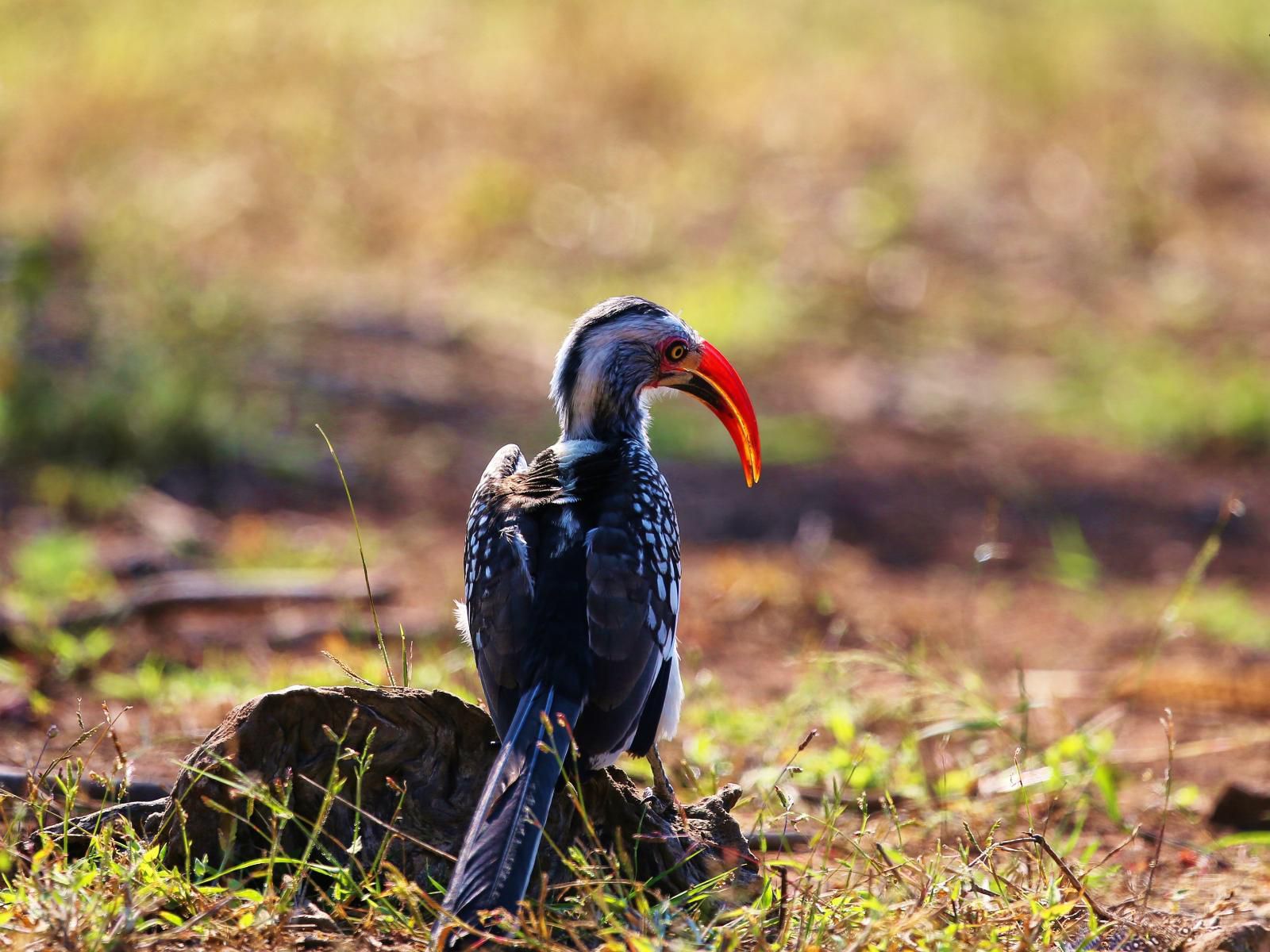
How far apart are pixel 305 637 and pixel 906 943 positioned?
3.29m

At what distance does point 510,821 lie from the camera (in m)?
2.71

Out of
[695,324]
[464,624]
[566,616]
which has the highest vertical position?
[695,324]

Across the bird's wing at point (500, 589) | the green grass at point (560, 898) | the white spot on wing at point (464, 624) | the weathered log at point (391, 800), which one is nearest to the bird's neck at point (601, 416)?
the bird's wing at point (500, 589)

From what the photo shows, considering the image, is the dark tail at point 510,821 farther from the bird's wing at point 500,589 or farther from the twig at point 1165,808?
the twig at point 1165,808

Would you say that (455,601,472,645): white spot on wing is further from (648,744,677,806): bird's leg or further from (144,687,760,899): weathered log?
(648,744,677,806): bird's leg

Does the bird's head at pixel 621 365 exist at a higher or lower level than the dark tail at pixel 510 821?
higher

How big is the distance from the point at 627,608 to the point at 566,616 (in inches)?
5.5

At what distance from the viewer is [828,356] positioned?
32.8 ft

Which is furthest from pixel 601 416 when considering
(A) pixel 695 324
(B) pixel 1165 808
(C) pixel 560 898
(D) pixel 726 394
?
(A) pixel 695 324

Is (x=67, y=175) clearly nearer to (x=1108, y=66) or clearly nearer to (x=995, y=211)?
(x=995, y=211)

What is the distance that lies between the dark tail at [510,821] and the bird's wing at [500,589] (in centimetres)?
13

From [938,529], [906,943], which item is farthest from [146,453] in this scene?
[906,943]

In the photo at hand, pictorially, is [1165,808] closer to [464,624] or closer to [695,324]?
[464,624]

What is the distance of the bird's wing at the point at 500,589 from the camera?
318cm
